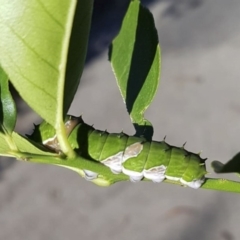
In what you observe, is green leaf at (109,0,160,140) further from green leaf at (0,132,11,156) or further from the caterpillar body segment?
green leaf at (0,132,11,156)

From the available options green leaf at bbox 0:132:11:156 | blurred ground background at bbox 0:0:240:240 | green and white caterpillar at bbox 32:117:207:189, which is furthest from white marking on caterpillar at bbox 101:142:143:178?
blurred ground background at bbox 0:0:240:240

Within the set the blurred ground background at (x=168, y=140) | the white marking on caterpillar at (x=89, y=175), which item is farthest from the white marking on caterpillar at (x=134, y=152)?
the blurred ground background at (x=168, y=140)

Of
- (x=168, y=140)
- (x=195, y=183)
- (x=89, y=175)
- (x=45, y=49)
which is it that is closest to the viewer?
(x=45, y=49)

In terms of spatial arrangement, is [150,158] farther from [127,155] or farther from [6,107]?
[6,107]

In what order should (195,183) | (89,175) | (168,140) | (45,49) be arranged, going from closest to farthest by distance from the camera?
(45,49)
(89,175)
(195,183)
(168,140)

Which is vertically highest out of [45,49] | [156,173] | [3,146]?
[45,49]

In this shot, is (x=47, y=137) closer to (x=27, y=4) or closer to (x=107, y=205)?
(x=27, y=4)

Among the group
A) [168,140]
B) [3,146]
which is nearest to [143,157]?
[3,146]
